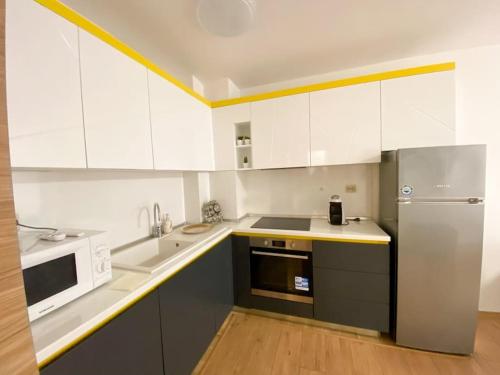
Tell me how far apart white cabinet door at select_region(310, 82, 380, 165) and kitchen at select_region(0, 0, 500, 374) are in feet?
0.04

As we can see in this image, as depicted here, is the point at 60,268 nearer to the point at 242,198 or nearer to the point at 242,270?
the point at 242,270

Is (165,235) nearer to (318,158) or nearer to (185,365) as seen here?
(185,365)

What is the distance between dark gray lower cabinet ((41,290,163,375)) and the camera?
655 mm

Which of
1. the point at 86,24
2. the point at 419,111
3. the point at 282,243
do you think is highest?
the point at 86,24

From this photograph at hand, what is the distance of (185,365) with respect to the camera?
116 centimetres

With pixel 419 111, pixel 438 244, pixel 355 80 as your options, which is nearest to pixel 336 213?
pixel 438 244

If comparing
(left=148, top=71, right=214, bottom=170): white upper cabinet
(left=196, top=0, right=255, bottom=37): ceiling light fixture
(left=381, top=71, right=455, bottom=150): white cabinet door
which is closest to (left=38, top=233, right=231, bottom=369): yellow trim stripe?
(left=148, top=71, right=214, bottom=170): white upper cabinet

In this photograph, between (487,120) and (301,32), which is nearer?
(301,32)

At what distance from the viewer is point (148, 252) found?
1560mm

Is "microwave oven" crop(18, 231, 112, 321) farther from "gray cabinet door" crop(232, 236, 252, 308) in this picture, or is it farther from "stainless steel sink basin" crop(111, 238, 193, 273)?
"gray cabinet door" crop(232, 236, 252, 308)

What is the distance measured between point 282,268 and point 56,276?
4.81 feet

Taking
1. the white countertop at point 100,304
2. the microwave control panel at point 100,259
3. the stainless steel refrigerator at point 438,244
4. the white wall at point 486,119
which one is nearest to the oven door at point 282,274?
the white countertop at point 100,304

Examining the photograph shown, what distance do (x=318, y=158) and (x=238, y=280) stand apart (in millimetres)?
1324

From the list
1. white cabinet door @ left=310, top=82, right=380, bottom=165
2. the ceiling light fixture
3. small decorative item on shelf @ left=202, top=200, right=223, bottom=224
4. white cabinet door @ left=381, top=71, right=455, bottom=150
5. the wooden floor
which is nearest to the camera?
the ceiling light fixture
